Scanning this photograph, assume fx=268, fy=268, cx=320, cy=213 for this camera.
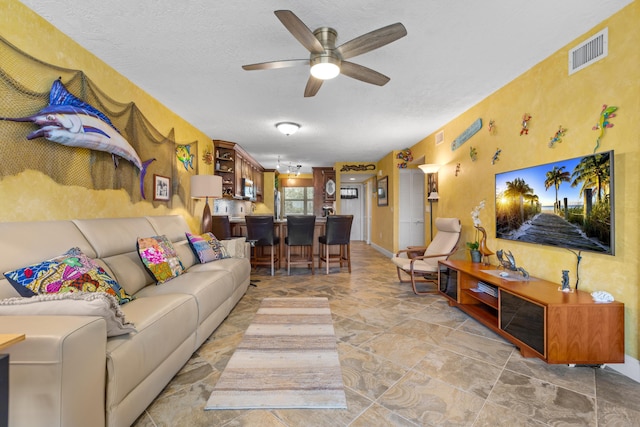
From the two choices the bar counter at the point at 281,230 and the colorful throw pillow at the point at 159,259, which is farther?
the bar counter at the point at 281,230

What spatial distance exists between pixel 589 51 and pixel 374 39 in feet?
5.54

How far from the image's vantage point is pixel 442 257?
3.60m

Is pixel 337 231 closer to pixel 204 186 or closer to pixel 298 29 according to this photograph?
pixel 204 186

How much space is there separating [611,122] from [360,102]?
226 cm

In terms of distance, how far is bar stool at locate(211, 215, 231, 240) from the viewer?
15.1ft

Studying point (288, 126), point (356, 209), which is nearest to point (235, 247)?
point (288, 126)

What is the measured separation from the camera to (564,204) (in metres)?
2.14

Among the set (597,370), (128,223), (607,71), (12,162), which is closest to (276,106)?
(128,223)

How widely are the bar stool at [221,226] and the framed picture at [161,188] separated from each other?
111 cm

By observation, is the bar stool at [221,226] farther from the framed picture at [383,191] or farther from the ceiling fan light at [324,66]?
the framed picture at [383,191]

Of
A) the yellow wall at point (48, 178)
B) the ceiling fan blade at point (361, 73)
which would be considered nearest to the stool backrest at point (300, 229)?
the yellow wall at point (48, 178)

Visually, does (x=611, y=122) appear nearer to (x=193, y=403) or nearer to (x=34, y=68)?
(x=193, y=403)

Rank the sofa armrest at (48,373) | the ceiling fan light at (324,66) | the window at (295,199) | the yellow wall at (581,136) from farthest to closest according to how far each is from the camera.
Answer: the window at (295,199)
the ceiling fan light at (324,66)
the yellow wall at (581,136)
the sofa armrest at (48,373)

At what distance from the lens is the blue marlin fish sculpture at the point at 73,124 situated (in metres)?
1.87
